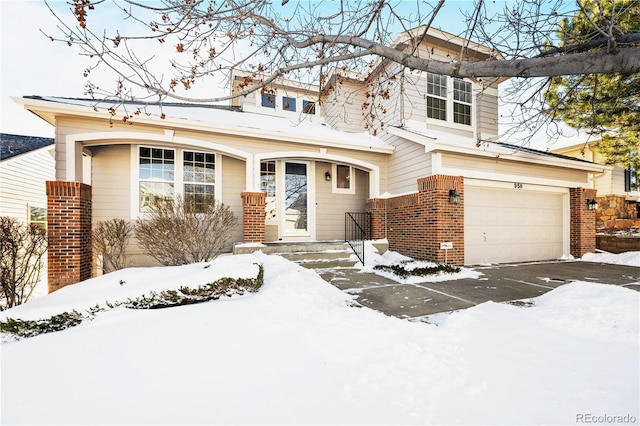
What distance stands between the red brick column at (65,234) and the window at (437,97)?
10220 mm

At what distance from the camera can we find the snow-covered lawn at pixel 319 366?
5.70 ft

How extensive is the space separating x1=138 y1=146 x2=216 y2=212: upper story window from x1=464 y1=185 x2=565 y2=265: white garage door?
7.17 meters

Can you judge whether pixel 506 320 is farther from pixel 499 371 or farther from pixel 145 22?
pixel 145 22

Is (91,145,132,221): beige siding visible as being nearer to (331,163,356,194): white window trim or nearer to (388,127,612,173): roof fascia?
(331,163,356,194): white window trim

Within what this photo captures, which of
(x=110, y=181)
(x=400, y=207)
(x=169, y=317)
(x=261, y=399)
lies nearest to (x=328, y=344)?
(x=261, y=399)

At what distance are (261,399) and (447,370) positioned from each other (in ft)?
4.67

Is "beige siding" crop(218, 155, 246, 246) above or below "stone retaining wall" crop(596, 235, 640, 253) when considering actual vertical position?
above

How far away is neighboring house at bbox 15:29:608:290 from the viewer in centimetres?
621

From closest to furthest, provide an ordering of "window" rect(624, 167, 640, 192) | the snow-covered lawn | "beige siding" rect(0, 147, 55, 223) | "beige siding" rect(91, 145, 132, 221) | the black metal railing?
the snow-covered lawn, "beige siding" rect(91, 145, 132, 221), the black metal railing, "beige siding" rect(0, 147, 55, 223), "window" rect(624, 167, 640, 192)

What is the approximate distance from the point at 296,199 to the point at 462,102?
706cm

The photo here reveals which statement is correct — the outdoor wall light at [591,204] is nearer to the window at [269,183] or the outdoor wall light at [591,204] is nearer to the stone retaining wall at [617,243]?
the stone retaining wall at [617,243]

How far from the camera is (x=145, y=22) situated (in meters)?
3.34

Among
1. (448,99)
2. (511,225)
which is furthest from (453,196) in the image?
(448,99)

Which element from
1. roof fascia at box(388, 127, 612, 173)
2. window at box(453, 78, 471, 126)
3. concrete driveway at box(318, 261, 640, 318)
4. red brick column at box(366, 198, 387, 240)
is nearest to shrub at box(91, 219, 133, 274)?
concrete driveway at box(318, 261, 640, 318)
